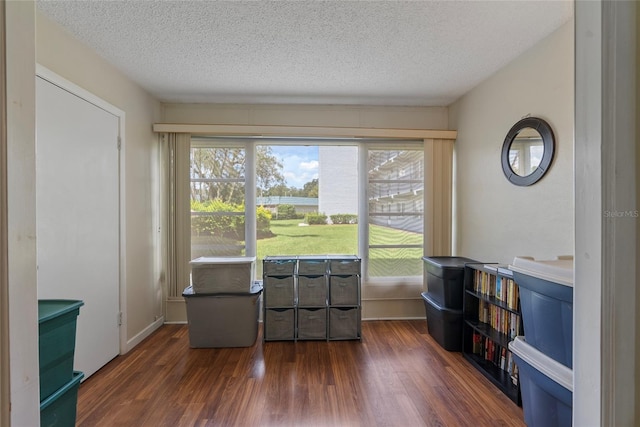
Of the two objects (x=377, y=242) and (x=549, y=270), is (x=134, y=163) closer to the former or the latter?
(x=377, y=242)

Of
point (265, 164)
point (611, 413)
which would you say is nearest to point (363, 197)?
point (265, 164)

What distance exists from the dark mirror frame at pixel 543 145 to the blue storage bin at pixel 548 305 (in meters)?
0.95

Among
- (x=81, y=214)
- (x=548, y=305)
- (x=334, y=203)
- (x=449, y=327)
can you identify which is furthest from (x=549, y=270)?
(x=81, y=214)

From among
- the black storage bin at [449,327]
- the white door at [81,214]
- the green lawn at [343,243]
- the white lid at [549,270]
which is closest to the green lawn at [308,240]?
the green lawn at [343,243]

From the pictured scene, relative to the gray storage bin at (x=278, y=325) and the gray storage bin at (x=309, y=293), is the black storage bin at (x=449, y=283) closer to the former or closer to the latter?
the gray storage bin at (x=309, y=293)

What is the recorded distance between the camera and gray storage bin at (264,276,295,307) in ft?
8.98

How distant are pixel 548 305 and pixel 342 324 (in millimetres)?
1832

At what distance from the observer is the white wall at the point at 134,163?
1982 millimetres

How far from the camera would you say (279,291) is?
275cm

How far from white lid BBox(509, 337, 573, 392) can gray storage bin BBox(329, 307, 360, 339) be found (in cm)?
146

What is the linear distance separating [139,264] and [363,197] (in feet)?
8.07

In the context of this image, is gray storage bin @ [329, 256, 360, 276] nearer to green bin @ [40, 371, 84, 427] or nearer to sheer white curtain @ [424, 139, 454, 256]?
sheer white curtain @ [424, 139, 454, 256]

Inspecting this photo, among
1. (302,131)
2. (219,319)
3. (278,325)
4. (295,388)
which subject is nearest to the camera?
(295,388)

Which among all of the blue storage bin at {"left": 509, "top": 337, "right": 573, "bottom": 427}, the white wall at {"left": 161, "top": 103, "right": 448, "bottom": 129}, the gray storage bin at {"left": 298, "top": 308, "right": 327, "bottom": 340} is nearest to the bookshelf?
the blue storage bin at {"left": 509, "top": 337, "right": 573, "bottom": 427}
